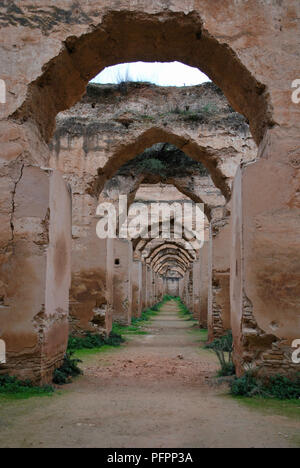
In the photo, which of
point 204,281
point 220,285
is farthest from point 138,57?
point 204,281

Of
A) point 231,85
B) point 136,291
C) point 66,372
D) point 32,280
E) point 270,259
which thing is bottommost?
point 66,372

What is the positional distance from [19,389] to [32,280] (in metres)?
1.09

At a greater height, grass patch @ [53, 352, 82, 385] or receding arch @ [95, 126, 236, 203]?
receding arch @ [95, 126, 236, 203]

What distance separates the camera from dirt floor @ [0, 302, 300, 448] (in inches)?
117

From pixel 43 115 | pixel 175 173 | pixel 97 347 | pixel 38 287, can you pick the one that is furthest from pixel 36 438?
pixel 175 173

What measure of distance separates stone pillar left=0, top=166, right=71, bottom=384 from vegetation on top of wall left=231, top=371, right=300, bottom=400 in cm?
206

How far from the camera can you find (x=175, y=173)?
519 inches

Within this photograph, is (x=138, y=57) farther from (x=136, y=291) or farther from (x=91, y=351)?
(x=136, y=291)

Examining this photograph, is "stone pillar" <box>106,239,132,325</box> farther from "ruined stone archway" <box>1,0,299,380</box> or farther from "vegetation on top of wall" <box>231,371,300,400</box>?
"vegetation on top of wall" <box>231,371,300,400</box>

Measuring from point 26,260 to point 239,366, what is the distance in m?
2.58

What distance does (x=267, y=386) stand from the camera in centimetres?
448

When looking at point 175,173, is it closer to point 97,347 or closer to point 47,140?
point 97,347

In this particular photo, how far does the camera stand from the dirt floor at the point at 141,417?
298 centimetres

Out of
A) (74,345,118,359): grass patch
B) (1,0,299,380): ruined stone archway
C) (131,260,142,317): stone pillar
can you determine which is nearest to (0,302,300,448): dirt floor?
(1,0,299,380): ruined stone archway
